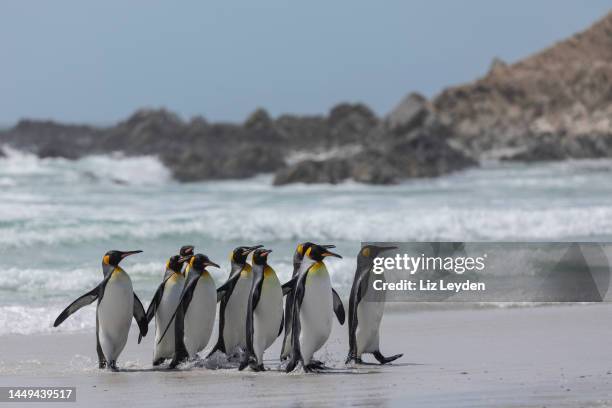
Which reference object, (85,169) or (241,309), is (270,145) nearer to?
(85,169)

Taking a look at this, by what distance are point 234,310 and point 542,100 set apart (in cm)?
4712

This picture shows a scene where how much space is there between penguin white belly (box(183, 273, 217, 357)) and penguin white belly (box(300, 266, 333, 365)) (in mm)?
650

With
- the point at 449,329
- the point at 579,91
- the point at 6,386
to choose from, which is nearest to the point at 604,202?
the point at 449,329

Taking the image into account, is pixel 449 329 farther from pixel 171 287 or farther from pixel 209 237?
pixel 209 237

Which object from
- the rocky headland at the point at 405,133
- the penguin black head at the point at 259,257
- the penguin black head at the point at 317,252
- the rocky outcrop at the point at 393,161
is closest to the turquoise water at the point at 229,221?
the rocky outcrop at the point at 393,161

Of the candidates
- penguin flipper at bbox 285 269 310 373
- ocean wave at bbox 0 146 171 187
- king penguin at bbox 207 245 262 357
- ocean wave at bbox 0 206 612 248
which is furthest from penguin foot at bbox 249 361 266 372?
ocean wave at bbox 0 146 171 187

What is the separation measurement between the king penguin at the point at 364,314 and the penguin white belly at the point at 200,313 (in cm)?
85

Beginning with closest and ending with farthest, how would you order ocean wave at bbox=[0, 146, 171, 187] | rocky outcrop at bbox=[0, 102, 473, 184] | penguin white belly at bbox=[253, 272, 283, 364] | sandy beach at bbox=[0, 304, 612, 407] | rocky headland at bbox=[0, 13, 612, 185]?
sandy beach at bbox=[0, 304, 612, 407], penguin white belly at bbox=[253, 272, 283, 364], rocky outcrop at bbox=[0, 102, 473, 184], ocean wave at bbox=[0, 146, 171, 187], rocky headland at bbox=[0, 13, 612, 185]

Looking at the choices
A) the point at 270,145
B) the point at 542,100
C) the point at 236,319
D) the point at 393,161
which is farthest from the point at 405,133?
the point at 236,319

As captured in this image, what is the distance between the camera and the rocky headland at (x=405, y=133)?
31.3 m

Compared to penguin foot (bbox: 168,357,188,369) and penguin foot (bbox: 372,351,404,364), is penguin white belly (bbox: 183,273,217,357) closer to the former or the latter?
penguin foot (bbox: 168,357,188,369)

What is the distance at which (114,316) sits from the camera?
7234 millimetres

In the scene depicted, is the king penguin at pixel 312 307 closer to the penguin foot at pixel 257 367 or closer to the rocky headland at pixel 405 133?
the penguin foot at pixel 257 367

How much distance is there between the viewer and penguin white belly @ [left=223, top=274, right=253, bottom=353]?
23.9 ft
